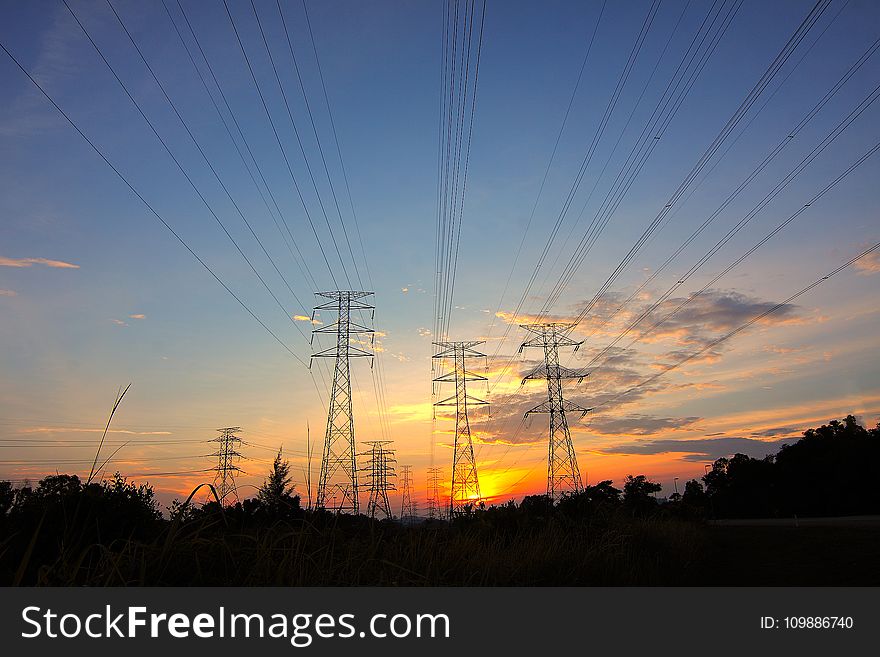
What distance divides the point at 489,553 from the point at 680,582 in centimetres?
922

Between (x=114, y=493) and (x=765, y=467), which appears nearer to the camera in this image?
(x=114, y=493)

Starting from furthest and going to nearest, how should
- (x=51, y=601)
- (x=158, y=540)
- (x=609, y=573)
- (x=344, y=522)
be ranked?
(x=609, y=573), (x=344, y=522), (x=158, y=540), (x=51, y=601)

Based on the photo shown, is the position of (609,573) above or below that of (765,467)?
below

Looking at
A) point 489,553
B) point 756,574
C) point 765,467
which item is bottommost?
point 756,574

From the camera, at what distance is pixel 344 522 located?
8.88m

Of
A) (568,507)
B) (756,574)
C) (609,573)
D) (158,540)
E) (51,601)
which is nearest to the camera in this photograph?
(51,601)

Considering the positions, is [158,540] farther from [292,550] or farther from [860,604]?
[860,604]

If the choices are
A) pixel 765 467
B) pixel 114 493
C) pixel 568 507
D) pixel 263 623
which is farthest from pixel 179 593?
pixel 765 467

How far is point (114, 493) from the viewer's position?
14.9 metres

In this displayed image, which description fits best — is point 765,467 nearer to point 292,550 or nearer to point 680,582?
point 680,582

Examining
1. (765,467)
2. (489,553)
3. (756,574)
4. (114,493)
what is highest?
(765,467)

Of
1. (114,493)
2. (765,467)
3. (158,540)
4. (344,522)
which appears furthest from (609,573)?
(765,467)

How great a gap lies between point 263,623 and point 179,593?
0.63m

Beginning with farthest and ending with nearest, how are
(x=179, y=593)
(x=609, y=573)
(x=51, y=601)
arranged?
(x=609, y=573), (x=179, y=593), (x=51, y=601)
